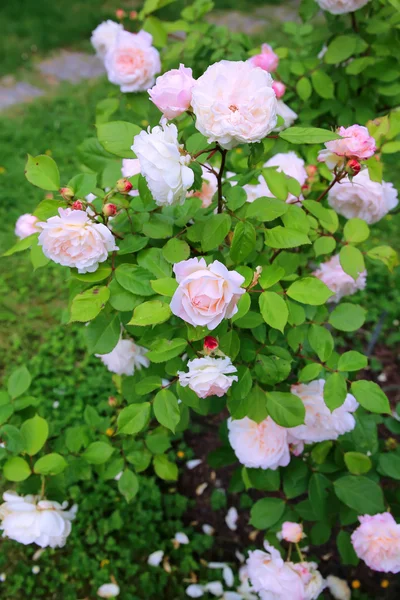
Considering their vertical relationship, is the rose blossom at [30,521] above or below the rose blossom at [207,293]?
below

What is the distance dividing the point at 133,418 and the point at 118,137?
56 centimetres

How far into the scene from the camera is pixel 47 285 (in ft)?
10.3

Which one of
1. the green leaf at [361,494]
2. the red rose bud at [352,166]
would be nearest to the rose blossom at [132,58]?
the red rose bud at [352,166]

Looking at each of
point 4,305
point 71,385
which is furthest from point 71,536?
point 4,305

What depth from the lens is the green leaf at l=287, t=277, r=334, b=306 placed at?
1027mm

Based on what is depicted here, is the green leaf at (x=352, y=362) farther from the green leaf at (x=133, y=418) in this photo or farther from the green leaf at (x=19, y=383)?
the green leaf at (x=19, y=383)

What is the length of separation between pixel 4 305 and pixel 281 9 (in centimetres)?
478

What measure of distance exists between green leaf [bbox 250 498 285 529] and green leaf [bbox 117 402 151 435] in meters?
0.50

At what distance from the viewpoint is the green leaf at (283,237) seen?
1.00 metres

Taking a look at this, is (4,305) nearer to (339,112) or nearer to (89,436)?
(89,436)

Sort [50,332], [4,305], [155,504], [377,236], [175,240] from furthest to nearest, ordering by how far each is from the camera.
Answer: [377,236] < [4,305] < [50,332] < [155,504] < [175,240]

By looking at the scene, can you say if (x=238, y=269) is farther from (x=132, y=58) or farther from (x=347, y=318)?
(x=132, y=58)

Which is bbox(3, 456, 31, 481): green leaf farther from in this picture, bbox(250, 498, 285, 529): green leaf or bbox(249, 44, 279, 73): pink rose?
bbox(249, 44, 279, 73): pink rose

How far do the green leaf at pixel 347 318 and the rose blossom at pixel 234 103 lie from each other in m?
0.51
